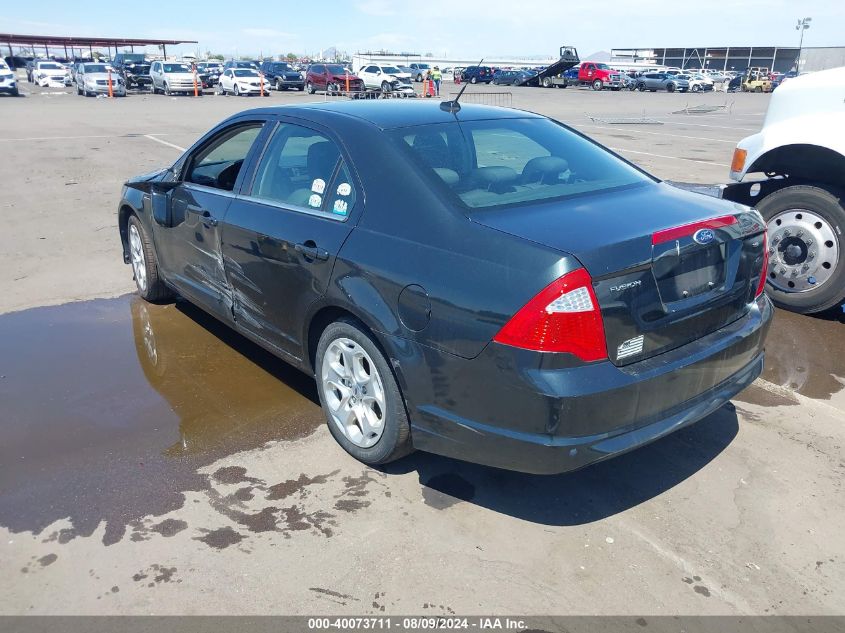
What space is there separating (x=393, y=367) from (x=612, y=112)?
2836cm

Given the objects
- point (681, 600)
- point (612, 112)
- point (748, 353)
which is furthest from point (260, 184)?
point (612, 112)

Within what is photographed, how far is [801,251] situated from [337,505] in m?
4.05

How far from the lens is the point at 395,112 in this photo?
3.85 meters

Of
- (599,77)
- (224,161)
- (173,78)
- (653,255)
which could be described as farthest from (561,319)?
(599,77)

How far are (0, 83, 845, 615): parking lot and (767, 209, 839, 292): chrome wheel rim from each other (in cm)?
42

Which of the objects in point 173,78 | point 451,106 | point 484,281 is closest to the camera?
point 484,281

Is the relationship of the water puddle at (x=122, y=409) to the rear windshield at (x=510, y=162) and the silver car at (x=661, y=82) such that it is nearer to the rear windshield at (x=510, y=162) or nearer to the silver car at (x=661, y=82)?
the rear windshield at (x=510, y=162)

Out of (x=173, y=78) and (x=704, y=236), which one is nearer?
(x=704, y=236)

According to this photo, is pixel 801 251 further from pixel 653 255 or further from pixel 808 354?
pixel 653 255

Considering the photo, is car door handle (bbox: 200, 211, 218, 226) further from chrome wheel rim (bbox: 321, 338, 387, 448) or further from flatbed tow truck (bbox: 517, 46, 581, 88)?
flatbed tow truck (bbox: 517, 46, 581, 88)

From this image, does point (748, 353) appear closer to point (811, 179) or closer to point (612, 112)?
point (811, 179)

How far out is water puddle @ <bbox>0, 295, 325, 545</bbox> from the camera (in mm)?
3297

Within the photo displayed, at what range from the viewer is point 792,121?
5.38m

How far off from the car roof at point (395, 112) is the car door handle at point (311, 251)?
0.68 metres
